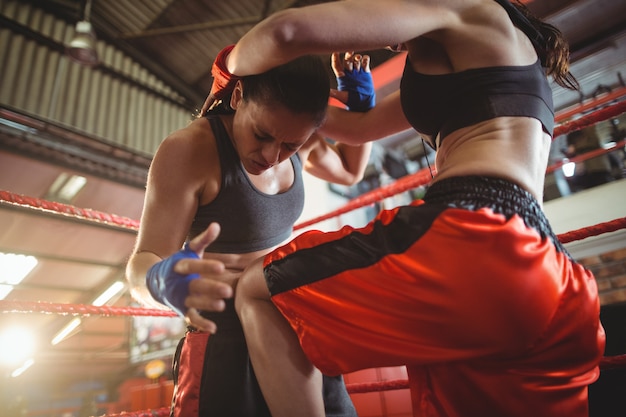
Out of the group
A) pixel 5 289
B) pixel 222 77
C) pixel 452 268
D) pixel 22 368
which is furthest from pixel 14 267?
pixel 452 268

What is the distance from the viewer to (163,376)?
26.4 ft

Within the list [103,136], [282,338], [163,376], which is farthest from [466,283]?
[163,376]

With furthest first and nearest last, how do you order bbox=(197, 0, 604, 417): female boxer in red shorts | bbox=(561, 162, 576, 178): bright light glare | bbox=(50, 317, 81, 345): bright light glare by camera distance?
bbox=(50, 317, 81, 345): bright light glare, bbox=(561, 162, 576, 178): bright light glare, bbox=(197, 0, 604, 417): female boxer in red shorts

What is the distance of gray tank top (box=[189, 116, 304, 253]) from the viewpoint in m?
1.12

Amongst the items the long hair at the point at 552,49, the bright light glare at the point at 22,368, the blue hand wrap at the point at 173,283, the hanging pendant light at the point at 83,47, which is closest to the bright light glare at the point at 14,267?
the bright light glare at the point at 22,368

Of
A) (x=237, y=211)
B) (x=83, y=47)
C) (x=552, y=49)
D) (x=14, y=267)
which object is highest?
(x=83, y=47)

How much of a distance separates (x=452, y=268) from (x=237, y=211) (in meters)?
0.69

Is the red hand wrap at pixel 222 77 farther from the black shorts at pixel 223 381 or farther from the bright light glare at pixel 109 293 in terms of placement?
the bright light glare at pixel 109 293

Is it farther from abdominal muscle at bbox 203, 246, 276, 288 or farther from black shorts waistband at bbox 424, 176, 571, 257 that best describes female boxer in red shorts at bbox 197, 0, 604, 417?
abdominal muscle at bbox 203, 246, 276, 288

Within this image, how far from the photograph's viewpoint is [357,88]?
4.46 ft

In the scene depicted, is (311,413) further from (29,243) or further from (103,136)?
(29,243)

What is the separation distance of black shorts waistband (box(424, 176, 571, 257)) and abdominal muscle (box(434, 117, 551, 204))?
2 centimetres

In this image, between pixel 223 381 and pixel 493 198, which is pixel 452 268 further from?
pixel 223 381

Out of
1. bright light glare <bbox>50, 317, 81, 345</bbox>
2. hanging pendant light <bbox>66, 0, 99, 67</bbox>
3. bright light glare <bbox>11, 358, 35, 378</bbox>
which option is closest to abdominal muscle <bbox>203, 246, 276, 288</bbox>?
hanging pendant light <bbox>66, 0, 99, 67</bbox>
